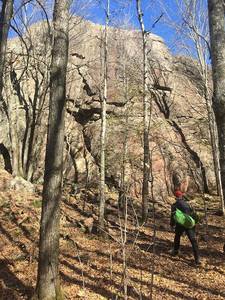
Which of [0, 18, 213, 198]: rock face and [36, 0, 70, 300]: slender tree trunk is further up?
[0, 18, 213, 198]: rock face

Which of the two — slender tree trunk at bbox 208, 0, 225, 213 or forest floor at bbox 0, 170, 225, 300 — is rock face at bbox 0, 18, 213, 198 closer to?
forest floor at bbox 0, 170, 225, 300

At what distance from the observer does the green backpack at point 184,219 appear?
854 centimetres

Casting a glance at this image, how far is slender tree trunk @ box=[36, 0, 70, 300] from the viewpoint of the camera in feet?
18.9

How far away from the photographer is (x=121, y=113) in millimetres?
21891

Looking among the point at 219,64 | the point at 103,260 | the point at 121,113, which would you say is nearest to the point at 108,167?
the point at 121,113

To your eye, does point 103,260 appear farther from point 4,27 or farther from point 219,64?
point 4,27

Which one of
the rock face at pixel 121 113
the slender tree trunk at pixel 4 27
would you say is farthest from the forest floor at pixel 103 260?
the rock face at pixel 121 113

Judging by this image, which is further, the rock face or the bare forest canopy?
the rock face

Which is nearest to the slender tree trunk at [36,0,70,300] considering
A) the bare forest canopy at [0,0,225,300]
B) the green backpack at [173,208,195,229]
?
→ the bare forest canopy at [0,0,225,300]

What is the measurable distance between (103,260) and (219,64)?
5.80 metres

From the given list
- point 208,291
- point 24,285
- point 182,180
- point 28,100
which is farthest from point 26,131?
point 208,291

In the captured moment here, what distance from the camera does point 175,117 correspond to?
22594 mm

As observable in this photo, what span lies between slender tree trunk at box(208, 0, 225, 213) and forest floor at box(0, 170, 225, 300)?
1685 millimetres

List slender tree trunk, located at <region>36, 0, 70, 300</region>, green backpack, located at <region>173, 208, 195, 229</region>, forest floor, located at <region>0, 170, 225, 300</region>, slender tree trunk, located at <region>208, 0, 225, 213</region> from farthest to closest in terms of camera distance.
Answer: green backpack, located at <region>173, 208, 195, 229</region> < forest floor, located at <region>0, 170, 225, 300</region> < slender tree trunk, located at <region>36, 0, 70, 300</region> < slender tree trunk, located at <region>208, 0, 225, 213</region>
